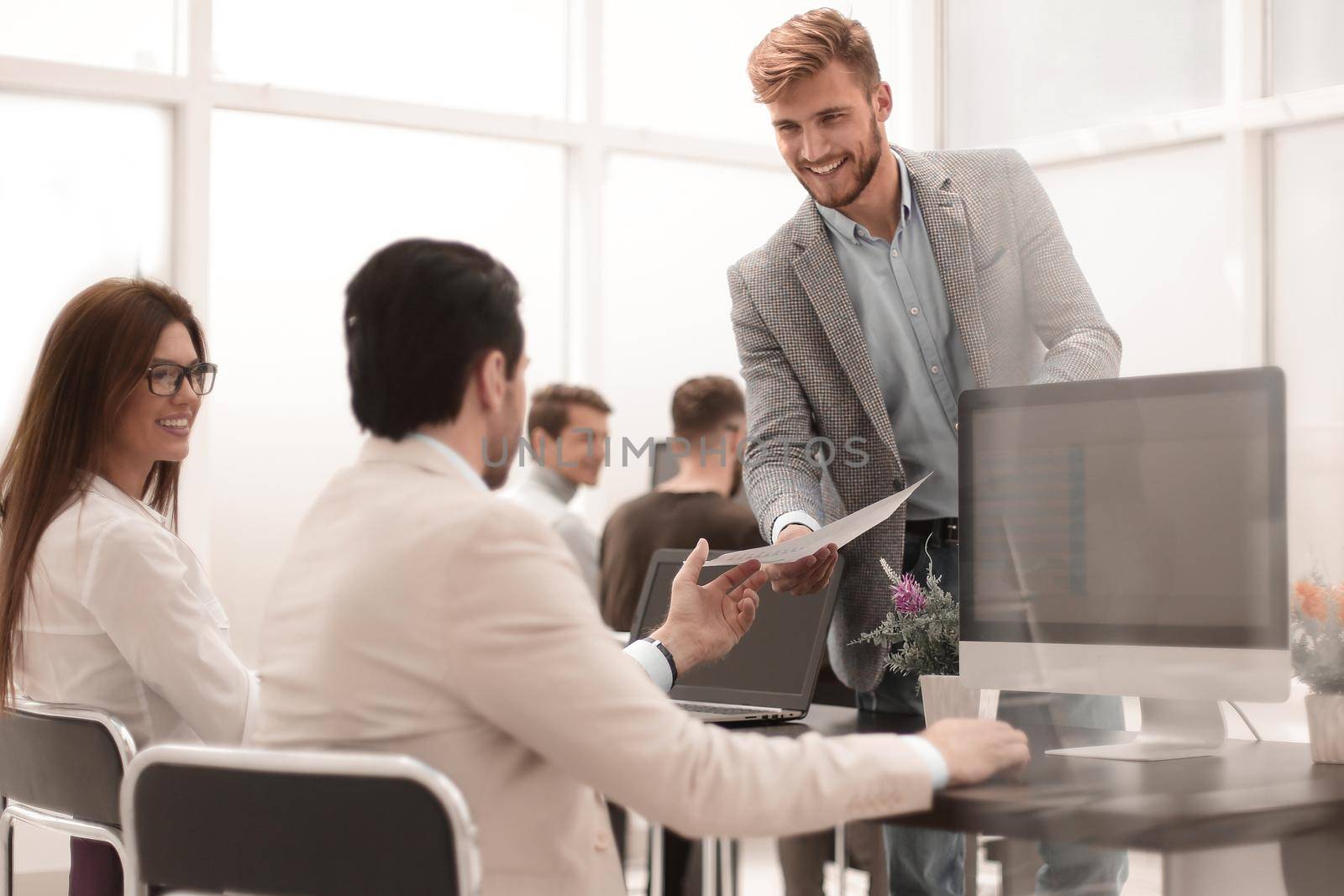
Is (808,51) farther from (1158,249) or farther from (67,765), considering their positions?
(1158,249)

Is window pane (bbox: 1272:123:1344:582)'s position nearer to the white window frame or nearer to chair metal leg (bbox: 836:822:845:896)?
the white window frame

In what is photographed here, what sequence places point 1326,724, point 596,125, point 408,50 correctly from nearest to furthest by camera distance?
point 1326,724 → point 408,50 → point 596,125

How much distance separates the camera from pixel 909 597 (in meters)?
2.02

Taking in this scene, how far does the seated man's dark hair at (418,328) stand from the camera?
1286 mm

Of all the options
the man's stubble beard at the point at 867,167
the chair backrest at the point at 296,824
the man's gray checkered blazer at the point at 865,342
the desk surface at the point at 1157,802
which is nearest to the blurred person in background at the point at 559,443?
the man's gray checkered blazer at the point at 865,342

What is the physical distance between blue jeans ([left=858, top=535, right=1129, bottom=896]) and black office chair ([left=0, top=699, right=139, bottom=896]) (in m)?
1.01

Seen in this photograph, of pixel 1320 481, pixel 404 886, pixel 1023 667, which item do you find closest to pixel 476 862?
pixel 404 886

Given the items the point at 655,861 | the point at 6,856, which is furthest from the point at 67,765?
the point at 655,861

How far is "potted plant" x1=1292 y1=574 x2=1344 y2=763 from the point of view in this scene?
1.70 metres

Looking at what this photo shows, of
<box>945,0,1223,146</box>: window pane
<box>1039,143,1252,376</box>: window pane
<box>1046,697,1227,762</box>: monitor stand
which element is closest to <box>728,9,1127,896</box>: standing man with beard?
<box>1046,697,1227,762</box>: monitor stand

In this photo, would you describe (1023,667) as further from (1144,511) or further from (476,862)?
(476,862)

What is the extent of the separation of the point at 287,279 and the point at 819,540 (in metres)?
3.93

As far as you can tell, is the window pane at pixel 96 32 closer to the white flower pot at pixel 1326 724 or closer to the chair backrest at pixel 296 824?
the chair backrest at pixel 296 824

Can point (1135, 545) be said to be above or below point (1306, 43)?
below
